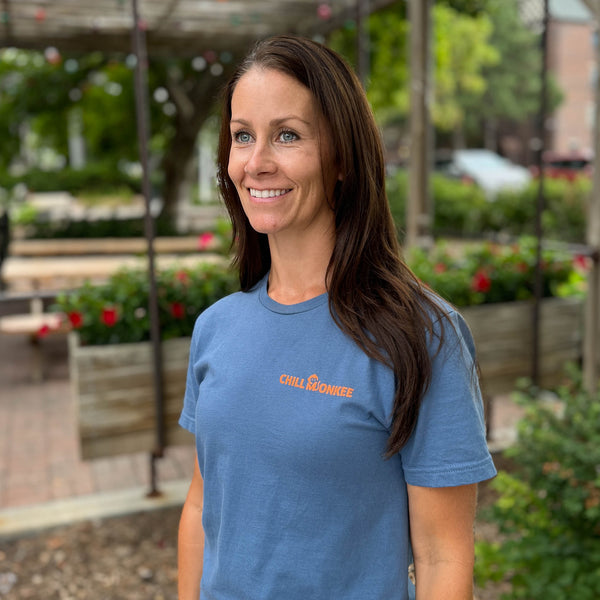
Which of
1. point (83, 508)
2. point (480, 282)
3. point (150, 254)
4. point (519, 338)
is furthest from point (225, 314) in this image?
point (519, 338)

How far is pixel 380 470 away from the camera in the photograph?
1253 mm

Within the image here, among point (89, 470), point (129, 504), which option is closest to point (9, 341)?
point (89, 470)

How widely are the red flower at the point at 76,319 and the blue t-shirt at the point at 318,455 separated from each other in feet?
7.36

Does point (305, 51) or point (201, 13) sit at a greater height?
point (201, 13)

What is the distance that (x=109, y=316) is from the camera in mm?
3537

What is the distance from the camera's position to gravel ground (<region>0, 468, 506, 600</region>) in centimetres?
322

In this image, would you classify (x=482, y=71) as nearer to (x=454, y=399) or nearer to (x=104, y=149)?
(x=104, y=149)

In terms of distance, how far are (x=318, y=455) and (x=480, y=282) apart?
3.23 meters

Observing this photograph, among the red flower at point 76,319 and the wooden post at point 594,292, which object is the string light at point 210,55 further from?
the red flower at point 76,319

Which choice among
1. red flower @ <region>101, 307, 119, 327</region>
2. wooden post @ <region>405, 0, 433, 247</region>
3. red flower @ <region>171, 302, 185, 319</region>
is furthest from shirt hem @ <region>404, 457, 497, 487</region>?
wooden post @ <region>405, 0, 433, 247</region>

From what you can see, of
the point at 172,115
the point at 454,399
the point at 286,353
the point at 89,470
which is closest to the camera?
the point at 454,399

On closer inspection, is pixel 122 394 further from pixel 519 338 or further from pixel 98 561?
pixel 519 338

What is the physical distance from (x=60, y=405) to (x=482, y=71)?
36.1m

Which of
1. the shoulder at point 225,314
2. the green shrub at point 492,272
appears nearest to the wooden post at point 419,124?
the green shrub at point 492,272
